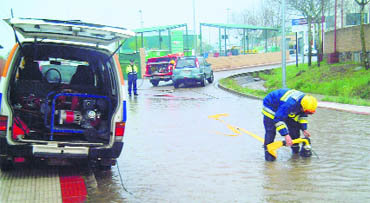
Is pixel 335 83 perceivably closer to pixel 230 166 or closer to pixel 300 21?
pixel 300 21

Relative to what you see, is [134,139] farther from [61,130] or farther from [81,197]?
[81,197]

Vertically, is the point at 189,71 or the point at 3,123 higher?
the point at 3,123

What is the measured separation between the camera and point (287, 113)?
7.80m

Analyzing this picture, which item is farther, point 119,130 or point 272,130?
point 272,130

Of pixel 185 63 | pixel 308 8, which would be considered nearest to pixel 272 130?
pixel 185 63

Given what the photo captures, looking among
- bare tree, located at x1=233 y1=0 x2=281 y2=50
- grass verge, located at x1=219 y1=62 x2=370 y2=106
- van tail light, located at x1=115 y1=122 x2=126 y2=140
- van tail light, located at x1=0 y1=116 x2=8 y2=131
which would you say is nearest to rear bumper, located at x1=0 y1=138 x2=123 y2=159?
van tail light, located at x1=0 y1=116 x2=8 y2=131

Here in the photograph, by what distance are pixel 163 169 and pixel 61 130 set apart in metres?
1.75

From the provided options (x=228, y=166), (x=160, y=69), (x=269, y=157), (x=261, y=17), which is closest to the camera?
(x=228, y=166)

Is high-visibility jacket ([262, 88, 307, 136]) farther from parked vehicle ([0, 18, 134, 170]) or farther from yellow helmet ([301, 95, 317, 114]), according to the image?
parked vehicle ([0, 18, 134, 170])

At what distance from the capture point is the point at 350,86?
20.5 m

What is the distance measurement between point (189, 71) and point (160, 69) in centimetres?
321

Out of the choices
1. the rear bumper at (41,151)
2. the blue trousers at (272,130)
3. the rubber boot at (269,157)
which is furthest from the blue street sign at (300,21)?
the rear bumper at (41,151)

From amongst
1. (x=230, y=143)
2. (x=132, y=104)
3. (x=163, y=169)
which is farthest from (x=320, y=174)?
(x=132, y=104)

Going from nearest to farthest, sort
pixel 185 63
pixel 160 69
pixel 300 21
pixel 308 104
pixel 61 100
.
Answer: pixel 61 100 → pixel 308 104 → pixel 300 21 → pixel 185 63 → pixel 160 69
